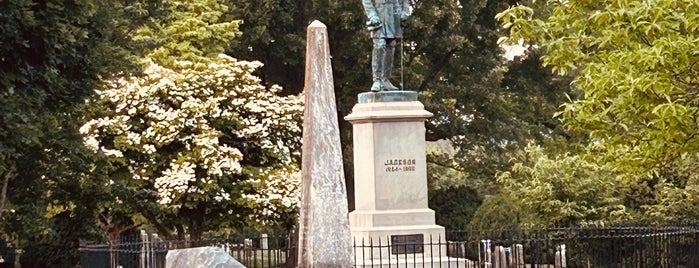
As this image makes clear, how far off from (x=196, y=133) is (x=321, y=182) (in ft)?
60.7

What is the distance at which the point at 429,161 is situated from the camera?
43125mm

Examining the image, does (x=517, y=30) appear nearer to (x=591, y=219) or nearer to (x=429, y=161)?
(x=591, y=219)

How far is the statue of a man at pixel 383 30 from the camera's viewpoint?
20797 mm

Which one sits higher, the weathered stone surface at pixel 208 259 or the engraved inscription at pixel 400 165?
the engraved inscription at pixel 400 165

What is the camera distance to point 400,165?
20.3m

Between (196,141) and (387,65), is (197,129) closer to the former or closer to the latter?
(196,141)

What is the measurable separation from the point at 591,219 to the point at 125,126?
37.8 feet

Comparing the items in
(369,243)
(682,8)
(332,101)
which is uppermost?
(682,8)

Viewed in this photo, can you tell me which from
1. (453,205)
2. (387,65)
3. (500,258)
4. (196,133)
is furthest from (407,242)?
(453,205)

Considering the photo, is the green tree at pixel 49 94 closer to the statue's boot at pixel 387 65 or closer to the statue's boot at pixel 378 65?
the statue's boot at pixel 378 65

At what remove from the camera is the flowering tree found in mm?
32062

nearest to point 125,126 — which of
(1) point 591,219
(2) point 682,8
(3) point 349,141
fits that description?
(3) point 349,141

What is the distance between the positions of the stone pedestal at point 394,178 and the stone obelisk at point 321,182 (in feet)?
16.1

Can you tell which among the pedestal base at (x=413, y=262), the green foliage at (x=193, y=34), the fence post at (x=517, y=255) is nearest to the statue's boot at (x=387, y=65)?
the pedestal base at (x=413, y=262)
